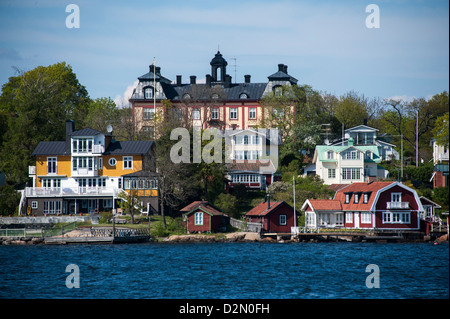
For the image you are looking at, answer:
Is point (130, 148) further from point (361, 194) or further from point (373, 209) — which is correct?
point (373, 209)

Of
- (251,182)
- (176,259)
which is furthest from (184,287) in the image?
(251,182)

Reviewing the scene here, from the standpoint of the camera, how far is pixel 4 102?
94.2m

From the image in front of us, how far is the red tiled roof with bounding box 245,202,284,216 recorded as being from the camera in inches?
2670

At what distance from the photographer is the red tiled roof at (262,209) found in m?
67.8

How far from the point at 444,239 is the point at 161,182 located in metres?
27.8

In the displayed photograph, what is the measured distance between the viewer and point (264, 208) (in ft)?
228

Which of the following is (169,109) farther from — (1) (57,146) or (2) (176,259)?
(2) (176,259)

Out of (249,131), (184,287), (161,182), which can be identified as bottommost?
(184,287)

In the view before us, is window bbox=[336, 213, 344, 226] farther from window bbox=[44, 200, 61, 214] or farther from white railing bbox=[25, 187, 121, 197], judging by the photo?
window bbox=[44, 200, 61, 214]

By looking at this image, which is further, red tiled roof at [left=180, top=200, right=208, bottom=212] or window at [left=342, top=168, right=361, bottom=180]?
window at [left=342, top=168, right=361, bottom=180]

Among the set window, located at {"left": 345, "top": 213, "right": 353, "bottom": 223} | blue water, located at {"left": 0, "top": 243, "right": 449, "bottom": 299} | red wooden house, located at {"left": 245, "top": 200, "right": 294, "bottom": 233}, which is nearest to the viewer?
blue water, located at {"left": 0, "top": 243, "right": 449, "bottom": 299}

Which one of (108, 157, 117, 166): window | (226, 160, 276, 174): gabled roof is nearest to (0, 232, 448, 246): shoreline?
(108, 157, 117, 166): window

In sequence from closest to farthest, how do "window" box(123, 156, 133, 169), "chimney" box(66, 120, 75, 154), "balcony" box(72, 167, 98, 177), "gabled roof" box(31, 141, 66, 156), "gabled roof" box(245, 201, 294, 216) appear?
"gabled roof" box(245, 201, 294, 216) → "window" box(123, 156, 133, 169) → "balcony" box(72, 167, 98, 177) → "gabled roof" box(31, 141, 66, 156) → "chimney" box(66, 120, 75, 154)

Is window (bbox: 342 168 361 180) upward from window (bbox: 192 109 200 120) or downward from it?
downward
